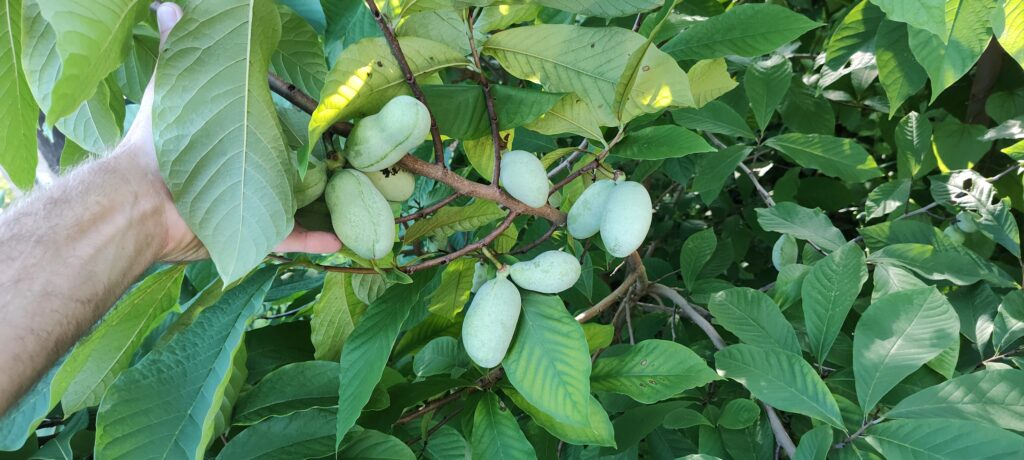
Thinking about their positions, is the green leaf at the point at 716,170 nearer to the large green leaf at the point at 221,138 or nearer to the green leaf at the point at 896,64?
the green leaf at the point at 896,64

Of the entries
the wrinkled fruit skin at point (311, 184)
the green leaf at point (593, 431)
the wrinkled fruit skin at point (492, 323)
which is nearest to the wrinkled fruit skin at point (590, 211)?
the wrinkled fruit skin at point (492, 323)

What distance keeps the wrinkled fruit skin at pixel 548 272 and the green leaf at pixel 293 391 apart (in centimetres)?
37

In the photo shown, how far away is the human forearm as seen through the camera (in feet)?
2.19

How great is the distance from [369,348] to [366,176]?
25 cm

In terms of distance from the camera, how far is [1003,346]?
108 centimetres

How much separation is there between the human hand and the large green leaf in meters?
0.06

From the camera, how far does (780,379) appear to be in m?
0.93

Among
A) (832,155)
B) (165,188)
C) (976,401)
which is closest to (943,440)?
(976,401)

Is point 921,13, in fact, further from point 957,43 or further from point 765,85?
point 765,85

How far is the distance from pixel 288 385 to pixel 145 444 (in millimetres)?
270

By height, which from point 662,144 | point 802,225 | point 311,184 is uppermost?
point 311,184

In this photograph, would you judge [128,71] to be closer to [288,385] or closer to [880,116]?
[288,385]

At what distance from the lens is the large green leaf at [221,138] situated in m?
0.61

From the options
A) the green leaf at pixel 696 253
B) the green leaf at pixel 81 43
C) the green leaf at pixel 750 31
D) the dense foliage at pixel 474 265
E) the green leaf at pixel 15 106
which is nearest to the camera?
the green leaf at pixel 81 43
